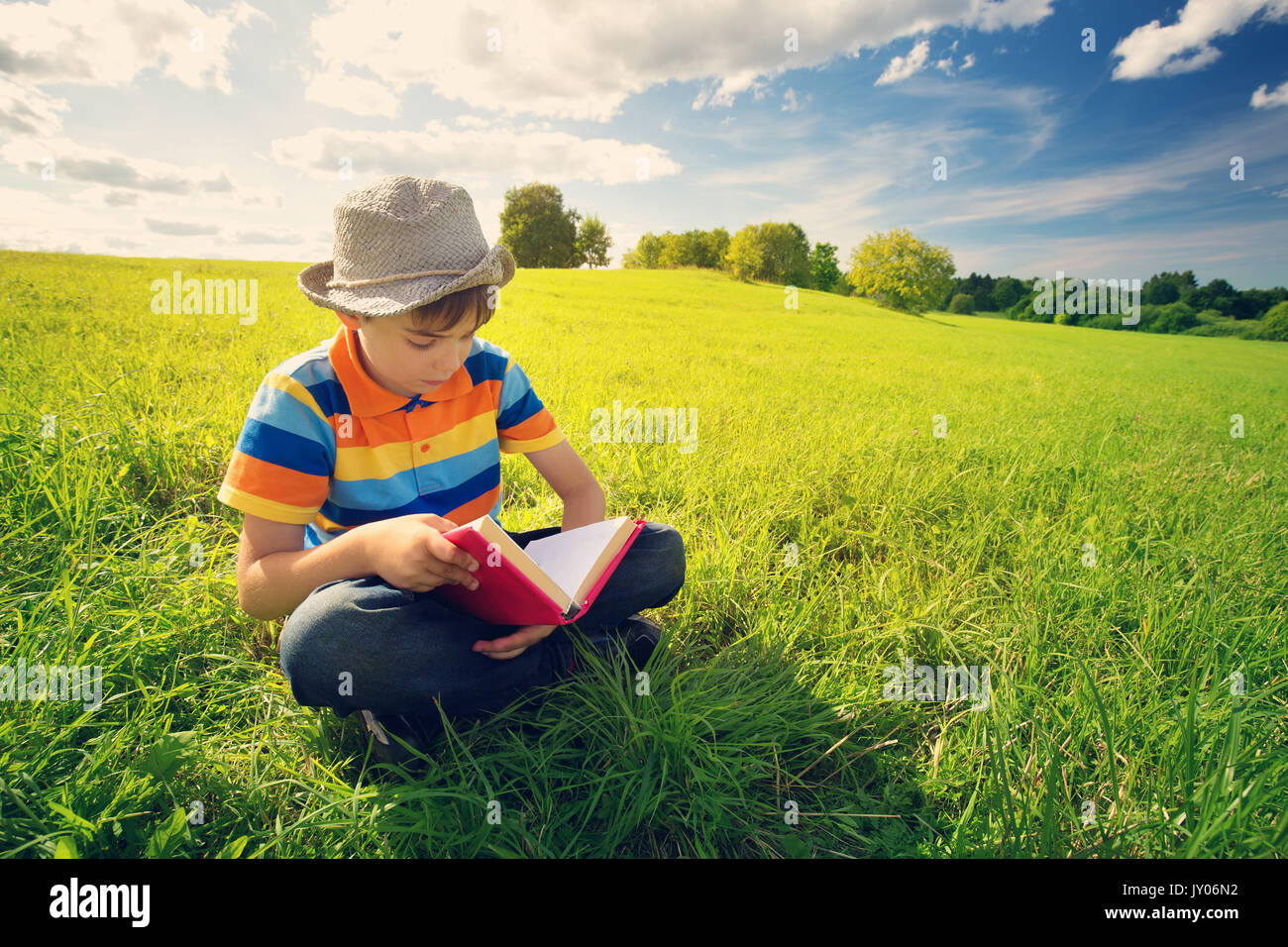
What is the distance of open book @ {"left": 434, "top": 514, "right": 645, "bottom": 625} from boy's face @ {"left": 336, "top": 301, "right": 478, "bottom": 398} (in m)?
0.43

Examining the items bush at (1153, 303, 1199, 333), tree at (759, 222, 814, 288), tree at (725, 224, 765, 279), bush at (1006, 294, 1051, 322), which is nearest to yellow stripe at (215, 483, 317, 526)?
tree at (725, 224, 765, 279)

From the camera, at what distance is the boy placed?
134cm

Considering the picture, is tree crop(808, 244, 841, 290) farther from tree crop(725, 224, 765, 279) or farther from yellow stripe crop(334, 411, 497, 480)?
yellow stripe crop(334, 411, 497, 480)

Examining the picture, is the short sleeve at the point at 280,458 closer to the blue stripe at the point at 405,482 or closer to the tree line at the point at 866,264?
the blue stripe at the point at 405,482

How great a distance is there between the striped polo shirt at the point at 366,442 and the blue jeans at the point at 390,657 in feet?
0.90

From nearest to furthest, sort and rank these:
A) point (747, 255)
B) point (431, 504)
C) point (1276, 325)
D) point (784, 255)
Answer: point (431, 504), point (1276, 325), point (747, 255), point (784, 255)

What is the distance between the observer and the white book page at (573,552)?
1.44 meters

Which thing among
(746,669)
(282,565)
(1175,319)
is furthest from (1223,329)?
(282,565)

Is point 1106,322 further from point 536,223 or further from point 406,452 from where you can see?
point 406,452

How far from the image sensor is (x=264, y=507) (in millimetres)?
1365

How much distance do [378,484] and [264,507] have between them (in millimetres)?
285
